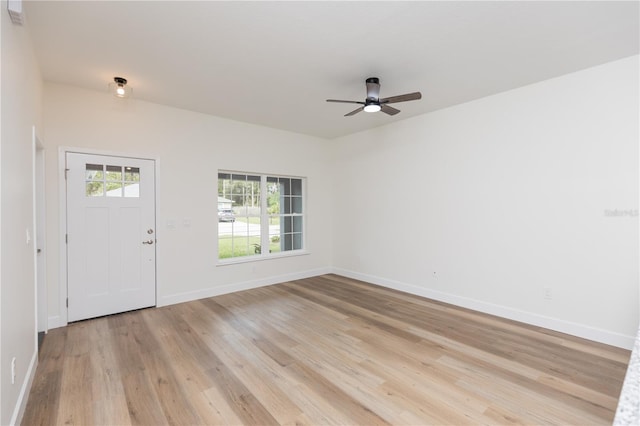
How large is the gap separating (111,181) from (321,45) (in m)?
3.23

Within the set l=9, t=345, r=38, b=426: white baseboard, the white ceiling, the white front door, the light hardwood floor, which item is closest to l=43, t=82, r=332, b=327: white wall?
the white front door

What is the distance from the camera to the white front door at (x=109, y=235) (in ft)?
12.4

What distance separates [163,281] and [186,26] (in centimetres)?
336

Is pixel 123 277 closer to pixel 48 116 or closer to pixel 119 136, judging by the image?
pixel 119 136

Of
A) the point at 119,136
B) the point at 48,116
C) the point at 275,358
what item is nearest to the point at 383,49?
the point at 275,358

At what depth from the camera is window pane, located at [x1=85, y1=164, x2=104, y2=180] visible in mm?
3877

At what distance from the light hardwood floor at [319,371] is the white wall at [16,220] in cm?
35

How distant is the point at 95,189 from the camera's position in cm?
393

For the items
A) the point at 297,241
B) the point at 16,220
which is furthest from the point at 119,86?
the point at 297,241

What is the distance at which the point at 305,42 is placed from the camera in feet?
9.08

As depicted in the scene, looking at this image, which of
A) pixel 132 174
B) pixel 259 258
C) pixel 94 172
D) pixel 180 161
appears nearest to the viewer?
pixel 94 172

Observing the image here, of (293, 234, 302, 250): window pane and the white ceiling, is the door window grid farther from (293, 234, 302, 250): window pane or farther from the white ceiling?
(293, 234, 302, 250): window pane

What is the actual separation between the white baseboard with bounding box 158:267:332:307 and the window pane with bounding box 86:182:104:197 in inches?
64.3

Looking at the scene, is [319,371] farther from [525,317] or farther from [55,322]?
[55,322]
